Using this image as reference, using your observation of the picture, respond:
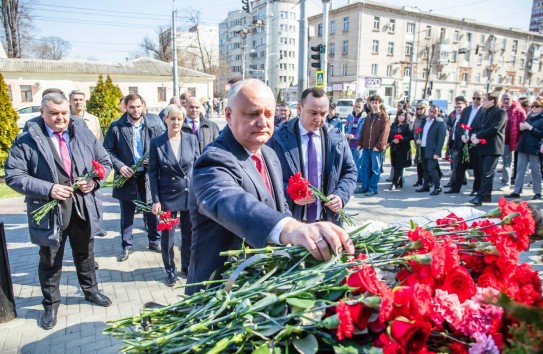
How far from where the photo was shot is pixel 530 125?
810cm

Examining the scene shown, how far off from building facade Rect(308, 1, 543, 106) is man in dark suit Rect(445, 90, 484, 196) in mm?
34304

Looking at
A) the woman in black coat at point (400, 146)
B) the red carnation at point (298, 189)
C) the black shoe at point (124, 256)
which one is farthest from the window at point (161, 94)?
the red carnation at point (298, 189)

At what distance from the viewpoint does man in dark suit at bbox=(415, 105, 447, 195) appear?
347 inches

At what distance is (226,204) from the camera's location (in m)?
1.53

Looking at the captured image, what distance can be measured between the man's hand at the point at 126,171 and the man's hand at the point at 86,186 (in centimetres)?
140

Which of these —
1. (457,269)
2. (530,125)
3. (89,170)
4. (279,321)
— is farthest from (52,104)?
(530,125)

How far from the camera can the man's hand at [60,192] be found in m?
3.43

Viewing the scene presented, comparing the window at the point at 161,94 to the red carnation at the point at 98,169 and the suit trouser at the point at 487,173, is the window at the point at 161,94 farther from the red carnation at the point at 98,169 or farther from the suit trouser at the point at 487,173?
the red carnation at the point at 98,169

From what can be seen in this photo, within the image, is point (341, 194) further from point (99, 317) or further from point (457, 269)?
point (99, 317)

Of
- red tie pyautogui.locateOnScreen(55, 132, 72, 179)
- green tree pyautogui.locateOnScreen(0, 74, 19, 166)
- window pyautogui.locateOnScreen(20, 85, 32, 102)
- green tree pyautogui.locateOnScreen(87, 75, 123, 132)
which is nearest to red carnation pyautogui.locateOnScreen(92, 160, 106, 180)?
red tie pyautogui.locateOnScreen(55, 132, 72, 179)

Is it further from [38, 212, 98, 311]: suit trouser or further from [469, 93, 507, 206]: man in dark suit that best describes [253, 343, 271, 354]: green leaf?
[469, 93, 507, 206]: man in dark suit

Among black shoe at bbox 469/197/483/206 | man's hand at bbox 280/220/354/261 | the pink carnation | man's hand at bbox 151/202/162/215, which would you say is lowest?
black shoe at bbox 469/197/483/206

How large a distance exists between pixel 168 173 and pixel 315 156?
→ 1.97 metres

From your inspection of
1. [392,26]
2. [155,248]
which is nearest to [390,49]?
[392,26]
